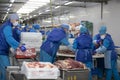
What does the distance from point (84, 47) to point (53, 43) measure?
0.76 meters

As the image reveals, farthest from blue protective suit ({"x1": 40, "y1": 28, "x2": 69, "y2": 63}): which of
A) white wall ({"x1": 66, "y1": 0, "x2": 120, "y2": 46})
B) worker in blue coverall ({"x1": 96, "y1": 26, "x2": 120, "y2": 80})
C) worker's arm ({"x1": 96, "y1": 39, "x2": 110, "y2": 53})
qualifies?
white wall ({"x1": 66, "y1": 0, "x2": 120, "y2": 46})

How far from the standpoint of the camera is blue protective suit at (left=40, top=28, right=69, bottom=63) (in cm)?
491

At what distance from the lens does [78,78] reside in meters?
3.47

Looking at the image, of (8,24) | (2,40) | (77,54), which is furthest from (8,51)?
Answer: (77,54)

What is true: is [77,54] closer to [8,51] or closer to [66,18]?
[8,51]

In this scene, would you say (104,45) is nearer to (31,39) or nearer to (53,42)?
(53,42)

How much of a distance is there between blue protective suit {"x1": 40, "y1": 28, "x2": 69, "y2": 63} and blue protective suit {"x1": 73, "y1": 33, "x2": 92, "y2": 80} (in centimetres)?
56

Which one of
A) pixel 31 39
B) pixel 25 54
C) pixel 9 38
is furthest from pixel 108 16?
pixel 9 38

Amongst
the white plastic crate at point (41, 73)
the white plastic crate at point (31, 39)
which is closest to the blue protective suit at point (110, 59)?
the white plastic crate at point (31, 39)

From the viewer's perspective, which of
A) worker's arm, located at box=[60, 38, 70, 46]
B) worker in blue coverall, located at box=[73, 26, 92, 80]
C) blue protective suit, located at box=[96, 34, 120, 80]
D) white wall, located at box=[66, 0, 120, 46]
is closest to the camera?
worker's arm, located at box=[60, 38, 70, 46]

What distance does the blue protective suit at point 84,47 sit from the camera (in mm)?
5391

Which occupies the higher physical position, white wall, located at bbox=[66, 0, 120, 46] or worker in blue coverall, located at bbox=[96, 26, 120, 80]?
white wall, located at bbox=[66, 0, 120, 46]

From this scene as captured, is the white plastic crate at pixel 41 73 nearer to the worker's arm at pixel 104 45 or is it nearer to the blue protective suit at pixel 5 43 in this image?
the blue protective suit at pixel 5 43

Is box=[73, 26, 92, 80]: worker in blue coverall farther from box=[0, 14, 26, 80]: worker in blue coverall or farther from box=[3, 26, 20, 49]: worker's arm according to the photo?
box=[3, 26, 20, 49]: worker's arm
